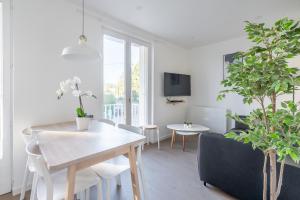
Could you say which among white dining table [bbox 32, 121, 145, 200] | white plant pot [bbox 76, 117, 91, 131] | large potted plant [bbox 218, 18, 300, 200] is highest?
→ large potted plant [bbox 218, 18, 300, 200]

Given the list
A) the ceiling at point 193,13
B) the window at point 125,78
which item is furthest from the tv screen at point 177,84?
the ceiling at point 193,13

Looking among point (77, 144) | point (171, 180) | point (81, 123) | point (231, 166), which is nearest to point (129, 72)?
point (81, 123)

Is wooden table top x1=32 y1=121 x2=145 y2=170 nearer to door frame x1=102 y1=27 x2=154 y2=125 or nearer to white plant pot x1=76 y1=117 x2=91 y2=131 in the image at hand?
Answer: white plant pot x1=76 y1=117 x2=91 y2=131

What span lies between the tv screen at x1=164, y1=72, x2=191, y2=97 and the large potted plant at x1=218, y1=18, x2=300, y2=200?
3.24 meters

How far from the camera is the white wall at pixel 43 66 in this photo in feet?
6.87

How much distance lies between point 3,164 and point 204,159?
248 centimetres

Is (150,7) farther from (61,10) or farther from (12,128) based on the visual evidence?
(12,128)

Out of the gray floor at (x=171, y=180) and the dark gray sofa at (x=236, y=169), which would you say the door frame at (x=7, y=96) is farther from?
the dark gray sofa at (x=236, y=169)

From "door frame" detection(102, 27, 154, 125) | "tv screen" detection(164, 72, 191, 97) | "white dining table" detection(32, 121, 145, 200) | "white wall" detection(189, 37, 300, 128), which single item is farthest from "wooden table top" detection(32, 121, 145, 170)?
"white wall" detection(189, 37, 300, 128)

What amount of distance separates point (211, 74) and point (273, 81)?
3982mm

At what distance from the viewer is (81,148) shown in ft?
4.29

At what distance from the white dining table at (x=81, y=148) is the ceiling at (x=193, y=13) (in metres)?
2.05

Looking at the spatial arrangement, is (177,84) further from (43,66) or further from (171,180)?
(43,66)

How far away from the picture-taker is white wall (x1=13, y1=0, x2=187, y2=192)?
2094mm
